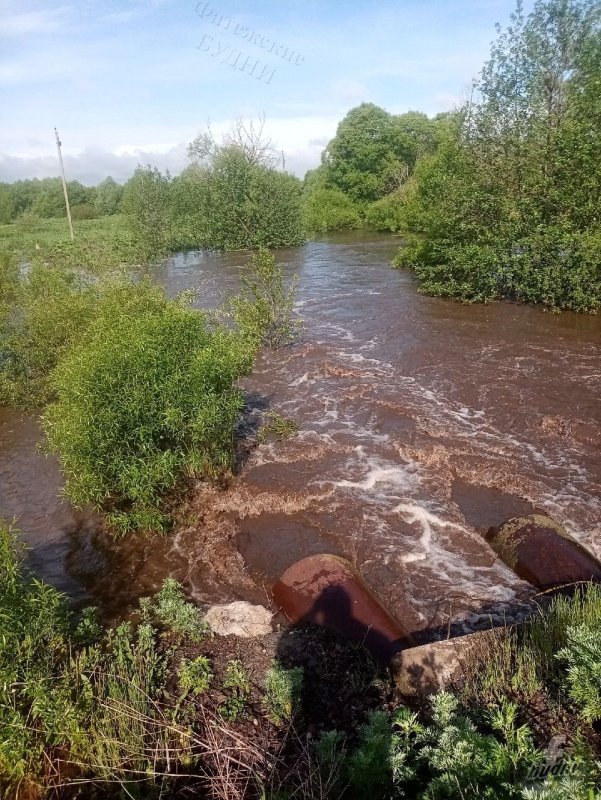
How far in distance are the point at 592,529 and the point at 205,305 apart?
17632 mm

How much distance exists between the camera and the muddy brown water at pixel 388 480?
7.46 meters

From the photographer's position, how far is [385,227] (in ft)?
134

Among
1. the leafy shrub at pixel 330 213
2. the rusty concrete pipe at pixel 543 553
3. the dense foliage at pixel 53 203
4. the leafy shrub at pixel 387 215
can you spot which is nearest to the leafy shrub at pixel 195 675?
the rusty concrete pipe at pixel 543 553

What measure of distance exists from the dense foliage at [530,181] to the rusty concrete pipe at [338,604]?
Result: 1467 cm

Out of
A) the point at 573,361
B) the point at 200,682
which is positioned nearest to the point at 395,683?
the point at 200,682

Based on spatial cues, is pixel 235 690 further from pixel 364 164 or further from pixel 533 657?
pixel 364 164

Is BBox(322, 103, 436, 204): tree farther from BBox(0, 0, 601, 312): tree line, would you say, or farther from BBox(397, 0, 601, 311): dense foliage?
BBox(397, 0, 601, 311): dense foliage

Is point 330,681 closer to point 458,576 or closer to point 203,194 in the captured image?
point 458,576

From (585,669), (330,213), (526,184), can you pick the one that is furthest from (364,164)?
(585,669)

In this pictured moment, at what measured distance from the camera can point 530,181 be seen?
17.8m

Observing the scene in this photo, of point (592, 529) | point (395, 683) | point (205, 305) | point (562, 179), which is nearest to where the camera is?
point (395, 683)

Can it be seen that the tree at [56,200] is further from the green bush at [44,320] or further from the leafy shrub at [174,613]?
the leafy shrub at [174,613]

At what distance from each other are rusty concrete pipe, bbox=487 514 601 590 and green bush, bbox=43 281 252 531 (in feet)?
15.7

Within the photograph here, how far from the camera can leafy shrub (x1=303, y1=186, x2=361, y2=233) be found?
145 ft
